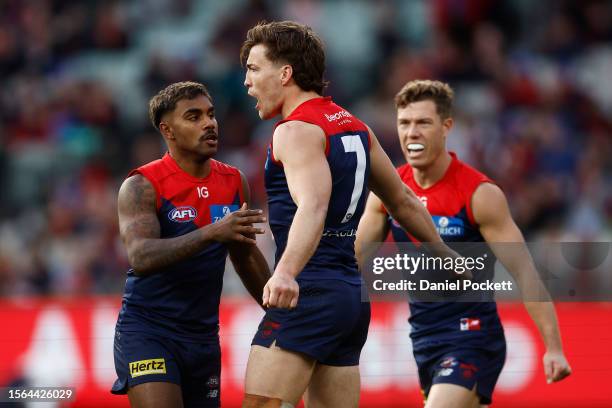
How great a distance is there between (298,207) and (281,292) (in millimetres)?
474

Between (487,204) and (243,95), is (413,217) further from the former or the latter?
(243,95)

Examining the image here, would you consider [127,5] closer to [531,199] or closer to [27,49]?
[27,49]

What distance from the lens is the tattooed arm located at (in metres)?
6.07

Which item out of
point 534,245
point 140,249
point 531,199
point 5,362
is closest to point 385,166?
point 140,249

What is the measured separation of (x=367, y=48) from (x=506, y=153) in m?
2.97

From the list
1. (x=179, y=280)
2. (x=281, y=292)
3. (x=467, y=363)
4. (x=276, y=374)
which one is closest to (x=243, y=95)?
(x=467, y=363)

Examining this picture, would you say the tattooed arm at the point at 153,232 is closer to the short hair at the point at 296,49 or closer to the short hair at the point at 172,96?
the short hair at the point at 172,96

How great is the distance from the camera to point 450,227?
300 inches

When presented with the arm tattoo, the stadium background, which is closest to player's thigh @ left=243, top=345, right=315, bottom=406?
the arm tattoo

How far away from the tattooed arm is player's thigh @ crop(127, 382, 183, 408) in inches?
25.8

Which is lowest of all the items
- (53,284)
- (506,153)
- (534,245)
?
(534,245)

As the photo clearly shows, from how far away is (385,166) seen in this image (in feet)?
20.6

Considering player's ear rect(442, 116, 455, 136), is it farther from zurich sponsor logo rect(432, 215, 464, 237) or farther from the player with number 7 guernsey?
the player with number 7 guernsey

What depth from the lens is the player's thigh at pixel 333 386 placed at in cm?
620
